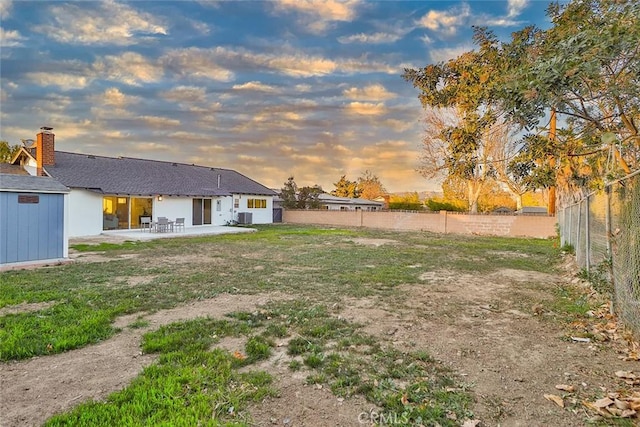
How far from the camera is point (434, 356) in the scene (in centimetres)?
344

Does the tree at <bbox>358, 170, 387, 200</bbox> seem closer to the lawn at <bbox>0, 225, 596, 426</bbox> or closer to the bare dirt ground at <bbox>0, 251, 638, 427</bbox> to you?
the lawn at <bbox>0, 225, 596, 426</bbox>

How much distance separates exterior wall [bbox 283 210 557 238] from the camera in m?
18.3

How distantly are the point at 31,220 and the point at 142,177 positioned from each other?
43.9ft

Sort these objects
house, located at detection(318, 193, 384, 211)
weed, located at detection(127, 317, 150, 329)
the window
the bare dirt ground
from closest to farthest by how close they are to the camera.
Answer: the bare dirt ground
weed, located at detection(127, 317, 150, 329)
the window
house, located at detection(318, 193, 384, 211)

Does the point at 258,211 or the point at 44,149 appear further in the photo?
the point at 258,211

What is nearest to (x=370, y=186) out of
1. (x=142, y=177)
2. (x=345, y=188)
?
→ (x=345, y=188)

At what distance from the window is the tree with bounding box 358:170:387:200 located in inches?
1007

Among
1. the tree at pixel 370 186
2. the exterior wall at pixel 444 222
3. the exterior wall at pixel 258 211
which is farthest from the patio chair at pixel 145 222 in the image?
the tree at pixel 370 186

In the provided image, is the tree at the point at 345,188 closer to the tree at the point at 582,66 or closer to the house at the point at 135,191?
the house at the point at 135,191

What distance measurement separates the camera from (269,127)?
21.1 m

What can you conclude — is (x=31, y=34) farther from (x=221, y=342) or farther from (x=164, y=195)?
(x=221, y=342)

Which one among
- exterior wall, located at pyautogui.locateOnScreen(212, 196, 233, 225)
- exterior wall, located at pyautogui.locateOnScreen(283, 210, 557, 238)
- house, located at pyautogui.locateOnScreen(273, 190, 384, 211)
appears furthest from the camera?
house, located at pyautogui.locateOnScreen(273, 190, 384, 211)

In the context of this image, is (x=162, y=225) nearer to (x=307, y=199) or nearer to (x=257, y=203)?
(x=257, y=203)

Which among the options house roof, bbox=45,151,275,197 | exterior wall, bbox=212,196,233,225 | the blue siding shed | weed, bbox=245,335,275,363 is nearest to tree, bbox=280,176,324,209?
house roof, bbox=45,151,275,197
